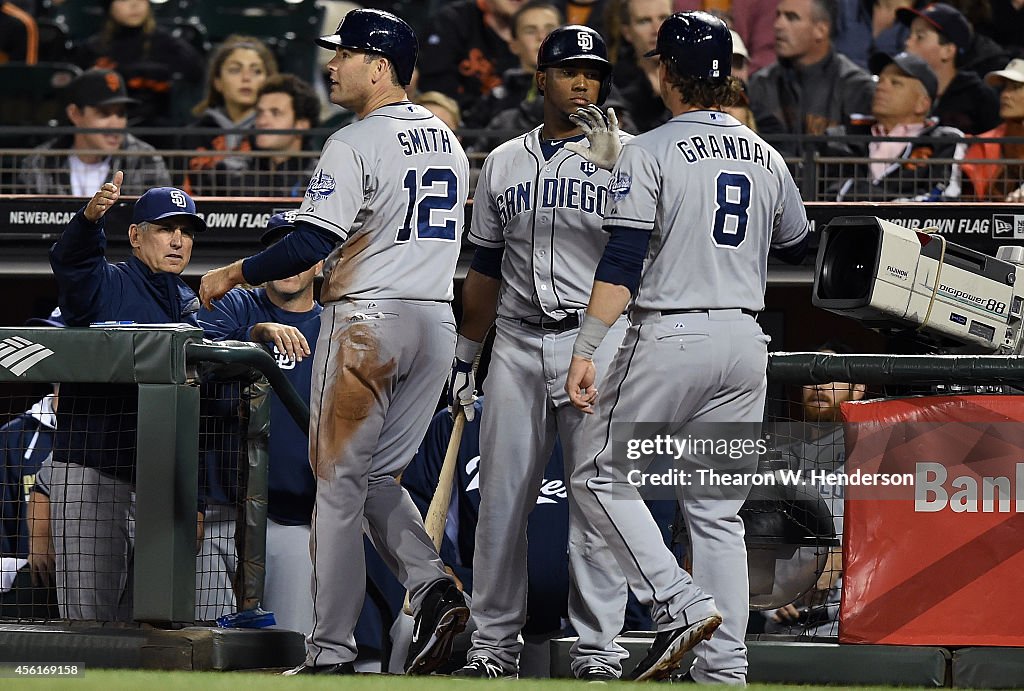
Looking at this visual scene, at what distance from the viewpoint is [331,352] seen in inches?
171

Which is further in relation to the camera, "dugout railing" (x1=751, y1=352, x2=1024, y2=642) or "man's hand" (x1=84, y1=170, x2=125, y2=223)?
"man's hand" (x1=84, y1=170, x2=125, y2=223)

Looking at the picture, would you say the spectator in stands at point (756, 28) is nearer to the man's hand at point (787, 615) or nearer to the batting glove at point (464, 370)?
the man's hand at point (787, 615)

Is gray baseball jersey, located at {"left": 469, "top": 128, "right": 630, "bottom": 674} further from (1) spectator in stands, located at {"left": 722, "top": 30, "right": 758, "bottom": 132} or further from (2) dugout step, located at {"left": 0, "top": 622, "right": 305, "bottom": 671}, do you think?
(1) spectator in stands, located at {"left": 722, "top": 30, "right": 758, "bottom": 132}

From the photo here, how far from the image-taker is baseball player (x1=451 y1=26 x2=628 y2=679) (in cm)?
427

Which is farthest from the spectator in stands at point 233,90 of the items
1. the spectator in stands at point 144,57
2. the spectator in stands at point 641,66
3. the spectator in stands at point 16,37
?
the spectator in stands at point 641,66

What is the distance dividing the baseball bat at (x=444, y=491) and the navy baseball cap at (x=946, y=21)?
5222 mm

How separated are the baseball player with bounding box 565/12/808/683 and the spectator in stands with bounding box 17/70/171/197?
170 inches

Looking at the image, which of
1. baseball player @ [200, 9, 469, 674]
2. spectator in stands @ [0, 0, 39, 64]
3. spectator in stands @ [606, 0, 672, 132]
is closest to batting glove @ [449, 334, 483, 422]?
baseball player @ [200, 9, 469, 674]

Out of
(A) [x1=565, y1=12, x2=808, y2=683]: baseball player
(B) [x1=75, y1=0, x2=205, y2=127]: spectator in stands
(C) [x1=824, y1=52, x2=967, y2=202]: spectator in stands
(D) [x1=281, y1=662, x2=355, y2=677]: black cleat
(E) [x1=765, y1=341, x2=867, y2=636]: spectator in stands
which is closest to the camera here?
(A) [x1=565, y1=12, x2=808, y2=683]: baseball player

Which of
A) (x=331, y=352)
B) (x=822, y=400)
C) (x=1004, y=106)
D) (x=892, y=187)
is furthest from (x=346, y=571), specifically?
(x=1004, y=106)

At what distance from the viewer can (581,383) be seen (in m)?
4.01

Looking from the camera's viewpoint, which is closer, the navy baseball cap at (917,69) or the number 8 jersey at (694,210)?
the number 8 jersey at (694,210)

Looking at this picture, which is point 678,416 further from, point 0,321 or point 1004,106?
point 0,321

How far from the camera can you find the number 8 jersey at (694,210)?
4.03 meters
